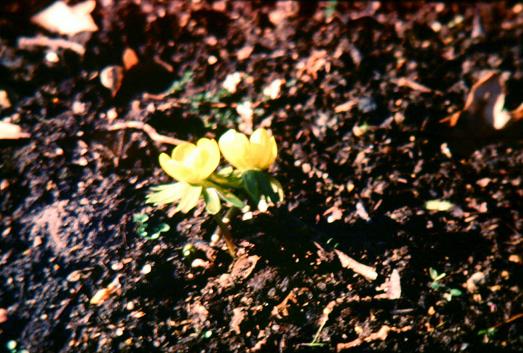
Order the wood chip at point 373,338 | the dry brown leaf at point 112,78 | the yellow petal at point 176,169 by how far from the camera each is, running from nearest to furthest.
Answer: the yellow petal at point 176,169 < the wood chip at point 373,338 < the dry brown leaf at point 112,78

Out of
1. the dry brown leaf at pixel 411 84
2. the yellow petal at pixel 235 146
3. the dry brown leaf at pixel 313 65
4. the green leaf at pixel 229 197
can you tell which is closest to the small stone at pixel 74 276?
the green leaf at pixel 229 197

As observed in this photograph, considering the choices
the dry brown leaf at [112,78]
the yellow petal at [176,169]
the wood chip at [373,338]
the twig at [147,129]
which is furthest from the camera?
the dry brown leaf at [112,78]

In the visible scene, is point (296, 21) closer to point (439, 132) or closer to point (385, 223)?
point (439, 132)

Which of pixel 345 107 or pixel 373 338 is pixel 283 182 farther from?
pixel 373 338

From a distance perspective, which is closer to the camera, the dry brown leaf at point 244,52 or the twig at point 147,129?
the twig at point 147,129

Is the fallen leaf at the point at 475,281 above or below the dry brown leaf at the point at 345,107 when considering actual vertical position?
below

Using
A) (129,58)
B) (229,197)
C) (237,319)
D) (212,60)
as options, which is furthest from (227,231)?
(129,58)

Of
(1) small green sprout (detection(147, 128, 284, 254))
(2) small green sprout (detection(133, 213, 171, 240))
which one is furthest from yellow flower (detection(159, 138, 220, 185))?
(2) small green sprout (detection(133, 213, 171, 240))

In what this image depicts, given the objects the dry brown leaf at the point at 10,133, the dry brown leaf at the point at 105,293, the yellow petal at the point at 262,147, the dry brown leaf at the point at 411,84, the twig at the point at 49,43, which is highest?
the twig at the point at 49,43

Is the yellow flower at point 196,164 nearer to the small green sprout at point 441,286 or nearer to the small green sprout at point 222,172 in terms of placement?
the small green sprout at point 222,172
